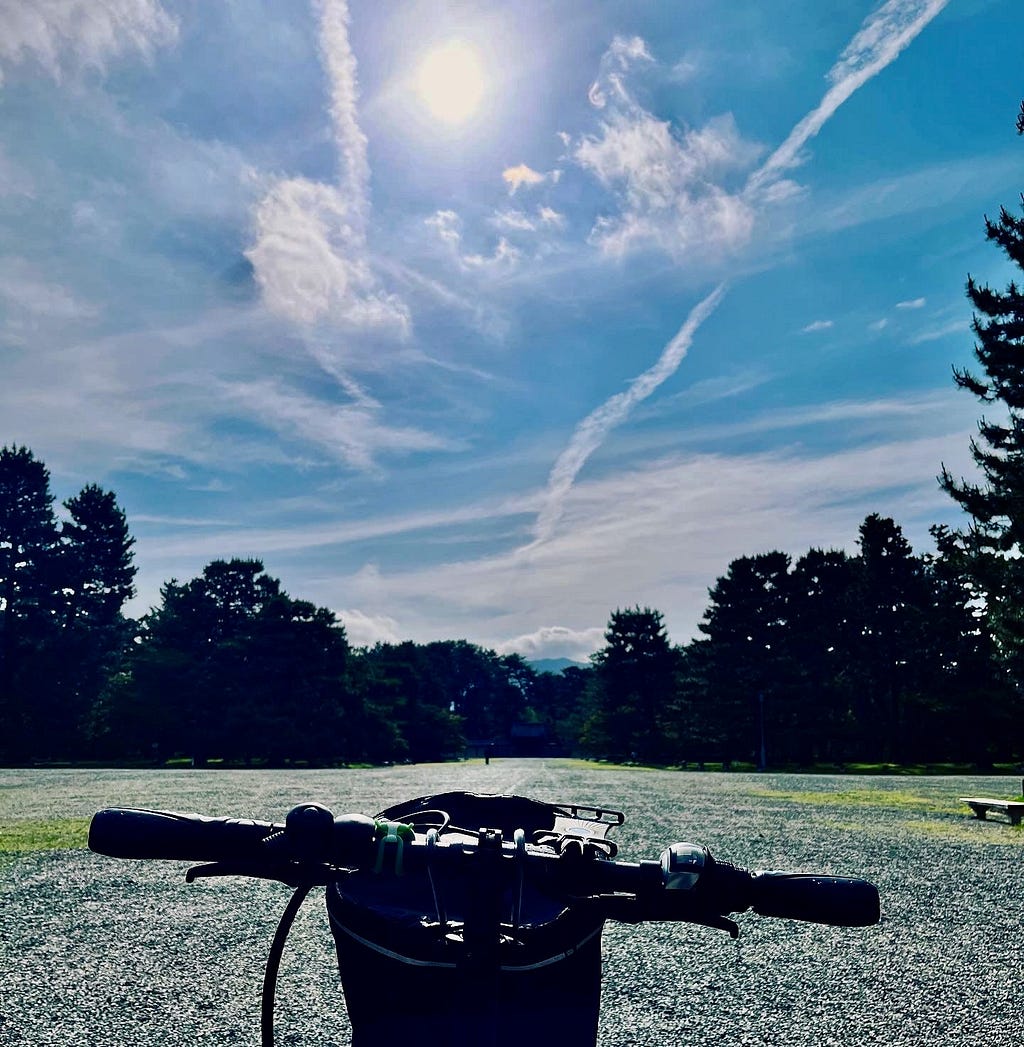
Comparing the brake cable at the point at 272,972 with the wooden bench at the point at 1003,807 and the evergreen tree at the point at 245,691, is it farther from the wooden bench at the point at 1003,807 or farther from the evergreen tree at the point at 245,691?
the evergreen tree at the point at 245,691

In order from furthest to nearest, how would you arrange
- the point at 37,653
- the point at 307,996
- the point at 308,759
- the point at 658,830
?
the point at 37,653 → the point at 308,759 → the point at 658,830 → the point at 307,996

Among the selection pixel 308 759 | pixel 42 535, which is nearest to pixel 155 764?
pixel 308 759

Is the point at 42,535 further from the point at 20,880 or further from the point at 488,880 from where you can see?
the point at 488,880

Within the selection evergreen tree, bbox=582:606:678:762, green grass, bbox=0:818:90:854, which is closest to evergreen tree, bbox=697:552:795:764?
evergreen tree, bbox=582:606:678:762

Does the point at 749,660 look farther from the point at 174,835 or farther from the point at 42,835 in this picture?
the point at 174,835

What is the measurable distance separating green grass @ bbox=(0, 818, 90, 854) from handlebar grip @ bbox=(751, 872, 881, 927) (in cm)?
1111

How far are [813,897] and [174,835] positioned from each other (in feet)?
4.43

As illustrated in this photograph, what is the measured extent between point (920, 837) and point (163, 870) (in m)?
12.1

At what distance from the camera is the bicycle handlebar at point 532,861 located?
1617 millimetres

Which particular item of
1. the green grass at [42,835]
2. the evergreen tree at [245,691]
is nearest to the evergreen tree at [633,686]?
the evergreen tree at [245,691]

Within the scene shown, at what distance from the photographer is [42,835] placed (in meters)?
12.7

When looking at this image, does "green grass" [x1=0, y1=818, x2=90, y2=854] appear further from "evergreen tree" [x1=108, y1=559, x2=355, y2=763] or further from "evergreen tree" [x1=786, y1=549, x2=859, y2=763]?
"evergreen tree" [x1=786, y1=549, x2=859, y2=763]

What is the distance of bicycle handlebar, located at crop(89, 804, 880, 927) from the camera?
1617 millimetres

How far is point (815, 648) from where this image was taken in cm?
5009
